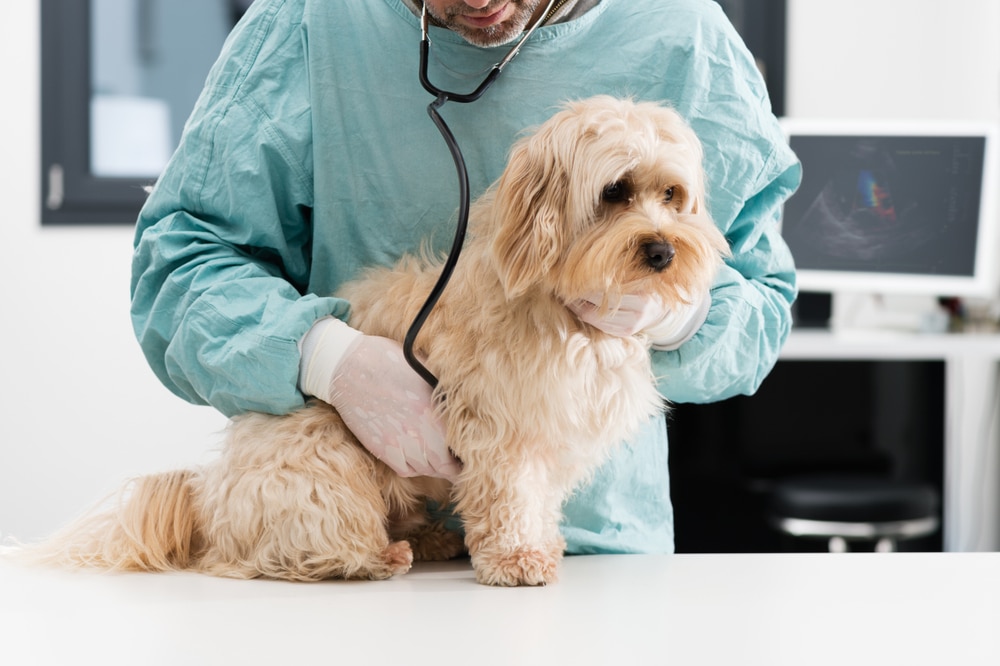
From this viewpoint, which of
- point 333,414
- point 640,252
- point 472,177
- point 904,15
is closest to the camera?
point 640,252

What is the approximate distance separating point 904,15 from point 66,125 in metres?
3.27

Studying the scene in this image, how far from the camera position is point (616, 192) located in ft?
3.55

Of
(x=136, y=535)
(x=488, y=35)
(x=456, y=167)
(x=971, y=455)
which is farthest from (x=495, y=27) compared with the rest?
(x=971, y=455)

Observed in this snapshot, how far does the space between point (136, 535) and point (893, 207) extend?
277 centimetres

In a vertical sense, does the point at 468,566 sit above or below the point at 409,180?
below

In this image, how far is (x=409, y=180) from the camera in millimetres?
1266

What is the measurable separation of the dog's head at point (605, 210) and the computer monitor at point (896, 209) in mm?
2246

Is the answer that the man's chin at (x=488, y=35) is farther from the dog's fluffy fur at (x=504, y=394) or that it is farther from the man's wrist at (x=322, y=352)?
the man's wrist at (x=322, y=352)

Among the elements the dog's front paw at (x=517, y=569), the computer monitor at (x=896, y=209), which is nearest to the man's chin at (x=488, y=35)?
the dog's front paw at (x=517, y=569)

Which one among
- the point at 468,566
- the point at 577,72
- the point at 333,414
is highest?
the point at 577,72

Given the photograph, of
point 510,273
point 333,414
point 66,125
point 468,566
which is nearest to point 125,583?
point 333,414

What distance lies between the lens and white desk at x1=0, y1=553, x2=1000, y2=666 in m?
0.87

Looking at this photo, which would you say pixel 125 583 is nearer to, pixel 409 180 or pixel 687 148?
pixel 409 180

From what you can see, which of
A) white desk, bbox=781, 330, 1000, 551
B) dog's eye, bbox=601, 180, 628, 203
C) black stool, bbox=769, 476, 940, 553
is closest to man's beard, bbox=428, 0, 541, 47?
dog's eye, bbox=601, 180, 628, 203
